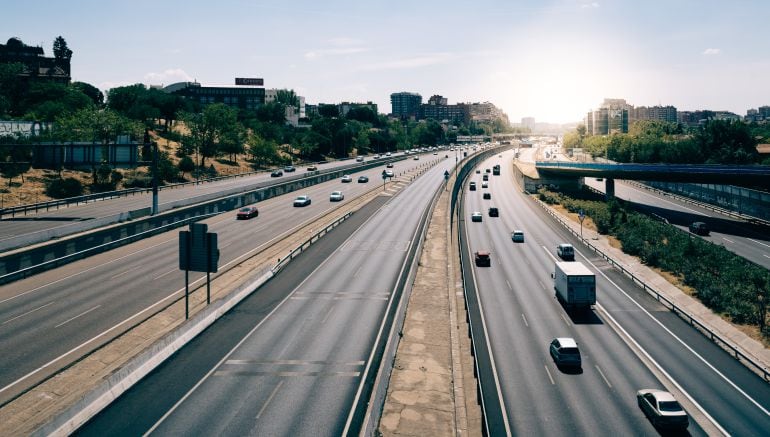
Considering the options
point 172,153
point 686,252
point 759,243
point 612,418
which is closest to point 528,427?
point 612,418

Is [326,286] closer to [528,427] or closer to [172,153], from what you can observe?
[528,427]

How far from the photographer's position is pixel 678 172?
7762 cm

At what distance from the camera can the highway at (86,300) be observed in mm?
25391

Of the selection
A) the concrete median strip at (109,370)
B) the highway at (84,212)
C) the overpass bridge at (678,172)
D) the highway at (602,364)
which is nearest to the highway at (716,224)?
the overpass bridge at (678,172)

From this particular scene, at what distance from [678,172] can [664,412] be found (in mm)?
69270

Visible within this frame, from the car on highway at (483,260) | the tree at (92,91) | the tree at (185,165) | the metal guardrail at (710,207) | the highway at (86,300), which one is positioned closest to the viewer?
the highway at (86,300)

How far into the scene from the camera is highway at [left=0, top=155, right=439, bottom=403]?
83.3ft

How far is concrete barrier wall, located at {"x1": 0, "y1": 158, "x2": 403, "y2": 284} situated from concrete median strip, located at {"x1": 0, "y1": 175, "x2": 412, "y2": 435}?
14600 millimetres

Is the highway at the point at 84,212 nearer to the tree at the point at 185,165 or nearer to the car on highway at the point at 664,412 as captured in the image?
the tree at the point at 185,165

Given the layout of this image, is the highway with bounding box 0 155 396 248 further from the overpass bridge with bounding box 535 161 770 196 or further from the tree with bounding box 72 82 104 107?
the tree with bounding box 72 82 104 107

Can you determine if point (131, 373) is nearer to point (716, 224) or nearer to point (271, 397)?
point (271, 397)

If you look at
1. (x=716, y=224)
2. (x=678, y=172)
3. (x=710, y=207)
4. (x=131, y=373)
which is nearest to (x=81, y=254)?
(x=131, y=373)

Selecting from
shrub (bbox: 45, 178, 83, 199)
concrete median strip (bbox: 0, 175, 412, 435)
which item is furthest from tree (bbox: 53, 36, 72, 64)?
concrete median strip (bbox: 0, 175, 412, 435)

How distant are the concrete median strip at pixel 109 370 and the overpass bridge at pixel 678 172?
6960 centimetres
